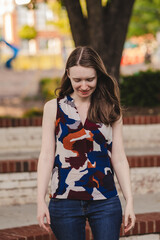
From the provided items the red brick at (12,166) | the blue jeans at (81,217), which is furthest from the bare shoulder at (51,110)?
the red brick at (12,166)

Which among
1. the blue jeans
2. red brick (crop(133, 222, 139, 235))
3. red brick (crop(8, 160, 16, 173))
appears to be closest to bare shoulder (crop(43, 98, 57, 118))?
the blue jeans

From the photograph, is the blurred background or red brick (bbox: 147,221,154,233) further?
the blurred background

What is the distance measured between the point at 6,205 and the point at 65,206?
2.79 meters

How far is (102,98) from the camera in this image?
2273 mm

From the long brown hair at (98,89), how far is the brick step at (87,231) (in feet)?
5.15

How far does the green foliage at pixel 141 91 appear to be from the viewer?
8.98 metres

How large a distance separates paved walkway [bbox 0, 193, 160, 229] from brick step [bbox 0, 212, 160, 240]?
31 centimetres

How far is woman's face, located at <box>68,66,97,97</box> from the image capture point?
7.04 feet

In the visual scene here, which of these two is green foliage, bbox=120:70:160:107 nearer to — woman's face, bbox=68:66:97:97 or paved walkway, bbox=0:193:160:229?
paved walkway, bbox=0:193:160:229

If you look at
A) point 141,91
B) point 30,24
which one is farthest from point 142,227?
point 30,24

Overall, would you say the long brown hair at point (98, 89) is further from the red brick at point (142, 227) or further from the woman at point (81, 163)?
the red brick at point (142, 227)

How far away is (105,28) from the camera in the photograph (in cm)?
739

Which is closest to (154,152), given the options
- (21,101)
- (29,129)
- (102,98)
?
(29,129)

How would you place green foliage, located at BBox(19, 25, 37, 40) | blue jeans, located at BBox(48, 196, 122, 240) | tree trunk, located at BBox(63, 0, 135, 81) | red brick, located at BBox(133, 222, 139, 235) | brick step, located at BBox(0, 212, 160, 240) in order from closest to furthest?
blue jeans, located at BBox(48, 196, 122, 240), brick step, located at BBox(0, 212, 160, 240), red brick, located at BBox(133, 222, 139, 235), tree trunk, located at BBox(63, 0, 135, 81), green foliage, located at BBox(19, 25, 37, 40)
